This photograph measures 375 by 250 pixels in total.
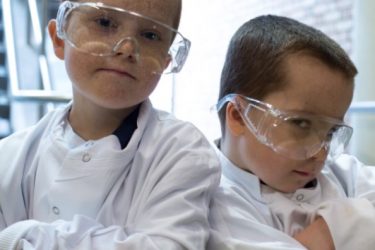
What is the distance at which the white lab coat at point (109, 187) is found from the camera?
76 centimetres

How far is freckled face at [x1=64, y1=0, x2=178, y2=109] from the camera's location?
2.85 ft

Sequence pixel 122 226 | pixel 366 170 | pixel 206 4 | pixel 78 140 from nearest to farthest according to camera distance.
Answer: pixel 122 226 → pixel 78 140 → pixel 366 170 → pixel 206 4

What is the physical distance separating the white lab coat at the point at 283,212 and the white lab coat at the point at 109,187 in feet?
0.22

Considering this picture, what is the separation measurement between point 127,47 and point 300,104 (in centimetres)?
37

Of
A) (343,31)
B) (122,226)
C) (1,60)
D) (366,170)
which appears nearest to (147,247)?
(122,226)

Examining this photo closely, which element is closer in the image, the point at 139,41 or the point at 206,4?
the point at 139,41

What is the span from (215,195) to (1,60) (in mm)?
2588

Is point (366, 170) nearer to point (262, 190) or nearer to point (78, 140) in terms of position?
point (262, 190)

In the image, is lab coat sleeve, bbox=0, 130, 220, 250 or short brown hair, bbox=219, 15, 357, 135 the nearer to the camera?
lab coat sleeve, bbox=0, 130, 220, 250

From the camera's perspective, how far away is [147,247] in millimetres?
735

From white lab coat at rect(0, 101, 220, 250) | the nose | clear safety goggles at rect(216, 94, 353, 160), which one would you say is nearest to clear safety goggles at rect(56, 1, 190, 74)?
the nose

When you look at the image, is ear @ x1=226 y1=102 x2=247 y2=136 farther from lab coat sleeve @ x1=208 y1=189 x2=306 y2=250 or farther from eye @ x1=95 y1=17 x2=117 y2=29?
eye @ x1=95 y1=17 x2=117 y2=29

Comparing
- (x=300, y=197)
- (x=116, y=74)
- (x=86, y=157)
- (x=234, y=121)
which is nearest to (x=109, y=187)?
(x=86, y=157)

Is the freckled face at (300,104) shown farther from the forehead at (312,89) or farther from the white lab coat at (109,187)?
the white lab coat at (109,187)
